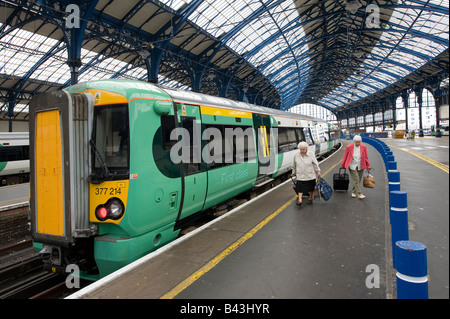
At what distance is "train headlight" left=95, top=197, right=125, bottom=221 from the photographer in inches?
149

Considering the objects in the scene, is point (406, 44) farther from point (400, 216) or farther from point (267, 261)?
point (267, 261)

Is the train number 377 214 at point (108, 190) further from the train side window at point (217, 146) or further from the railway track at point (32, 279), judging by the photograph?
the train side window at point (217, 146)

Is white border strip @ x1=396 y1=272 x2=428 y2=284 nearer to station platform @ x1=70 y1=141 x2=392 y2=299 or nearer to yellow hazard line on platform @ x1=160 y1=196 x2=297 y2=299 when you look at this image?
station platform @ x1=70 y1=141 x2=392 y2=299

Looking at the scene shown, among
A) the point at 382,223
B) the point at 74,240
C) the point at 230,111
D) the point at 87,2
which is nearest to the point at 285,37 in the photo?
the point at 87,2

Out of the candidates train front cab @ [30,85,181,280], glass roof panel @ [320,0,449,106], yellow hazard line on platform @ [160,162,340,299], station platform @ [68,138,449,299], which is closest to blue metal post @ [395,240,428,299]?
station platform @ [68,138,449,299]

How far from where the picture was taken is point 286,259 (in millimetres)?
3826

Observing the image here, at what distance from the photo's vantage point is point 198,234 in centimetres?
494

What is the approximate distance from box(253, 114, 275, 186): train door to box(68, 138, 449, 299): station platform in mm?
2186

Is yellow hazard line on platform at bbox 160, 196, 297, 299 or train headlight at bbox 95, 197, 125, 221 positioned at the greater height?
train headlight at bbox 95, 197, 125, 221

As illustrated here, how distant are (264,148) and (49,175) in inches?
229

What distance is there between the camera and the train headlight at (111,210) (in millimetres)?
3797
